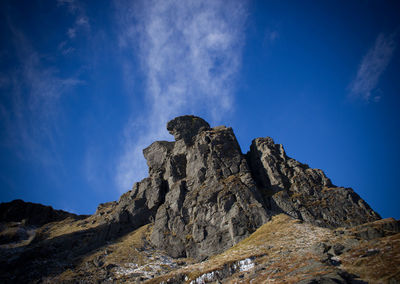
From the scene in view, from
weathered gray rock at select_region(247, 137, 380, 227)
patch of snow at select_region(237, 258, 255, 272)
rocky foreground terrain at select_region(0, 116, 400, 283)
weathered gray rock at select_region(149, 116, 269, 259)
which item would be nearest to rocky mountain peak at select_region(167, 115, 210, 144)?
weathered gray rock at select_region(149, 116, 269, 259)

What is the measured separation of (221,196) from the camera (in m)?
51.5

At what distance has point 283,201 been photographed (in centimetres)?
5044

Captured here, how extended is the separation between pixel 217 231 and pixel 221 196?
8.22 metres

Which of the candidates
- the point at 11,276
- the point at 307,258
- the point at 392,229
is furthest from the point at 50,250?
→ the point at 392,229

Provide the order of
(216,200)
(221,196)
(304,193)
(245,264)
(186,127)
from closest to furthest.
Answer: (245,264) < (221,196) < (216,200) < (304,193) < (186,127)

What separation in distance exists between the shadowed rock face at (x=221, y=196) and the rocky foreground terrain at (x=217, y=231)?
0.27 meters

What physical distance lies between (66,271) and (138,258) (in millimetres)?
14696

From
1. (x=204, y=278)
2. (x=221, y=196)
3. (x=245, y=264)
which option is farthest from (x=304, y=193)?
(x=204, y=278)

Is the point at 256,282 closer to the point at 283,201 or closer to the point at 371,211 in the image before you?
the point at 283,201

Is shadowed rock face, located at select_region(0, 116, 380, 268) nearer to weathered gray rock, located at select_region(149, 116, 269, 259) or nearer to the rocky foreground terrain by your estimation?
weathered gray rock, located at select_region(149, 116, 269, 259)

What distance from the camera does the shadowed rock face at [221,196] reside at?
153 ft

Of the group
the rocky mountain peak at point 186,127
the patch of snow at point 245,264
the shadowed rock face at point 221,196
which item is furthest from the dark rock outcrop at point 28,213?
the patch of snow at point 245,264

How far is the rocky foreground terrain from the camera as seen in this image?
71.4ft

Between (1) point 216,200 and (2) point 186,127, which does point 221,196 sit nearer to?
(1) point 216,200
